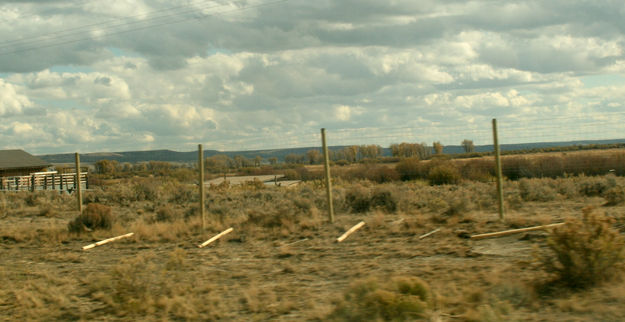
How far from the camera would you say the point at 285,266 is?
9797 millimetres

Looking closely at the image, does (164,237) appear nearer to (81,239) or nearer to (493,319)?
(81,239)

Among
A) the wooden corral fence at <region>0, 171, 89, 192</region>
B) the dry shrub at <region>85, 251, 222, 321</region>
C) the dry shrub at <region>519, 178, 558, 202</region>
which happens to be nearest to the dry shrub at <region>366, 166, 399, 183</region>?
the dry shrub at <region>519, 178, 558, 202</region>

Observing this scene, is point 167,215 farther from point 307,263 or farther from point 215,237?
point 307,263

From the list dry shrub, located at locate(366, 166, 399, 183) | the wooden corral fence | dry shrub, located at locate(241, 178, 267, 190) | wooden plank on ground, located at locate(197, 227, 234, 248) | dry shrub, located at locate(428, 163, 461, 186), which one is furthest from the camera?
the wooden corral fence

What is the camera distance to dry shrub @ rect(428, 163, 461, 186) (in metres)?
20.5

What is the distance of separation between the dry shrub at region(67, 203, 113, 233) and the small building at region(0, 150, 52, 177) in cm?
4174

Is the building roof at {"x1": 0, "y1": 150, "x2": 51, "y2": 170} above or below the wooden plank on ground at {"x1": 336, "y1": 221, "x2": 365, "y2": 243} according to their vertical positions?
above

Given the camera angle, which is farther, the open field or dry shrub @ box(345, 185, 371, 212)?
dry shrub @ box(345, 185, 371, 212)

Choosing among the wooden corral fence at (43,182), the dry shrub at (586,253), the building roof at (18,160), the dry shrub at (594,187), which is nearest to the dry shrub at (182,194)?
the dry shrub at (594,187)

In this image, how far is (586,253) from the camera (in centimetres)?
671

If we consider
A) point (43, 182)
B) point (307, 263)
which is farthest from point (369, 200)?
point (43, 182)

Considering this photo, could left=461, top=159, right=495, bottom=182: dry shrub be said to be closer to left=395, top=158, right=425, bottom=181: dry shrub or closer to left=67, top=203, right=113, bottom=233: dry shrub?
left=395, top=158, right=425, bottom=181: dry shrub

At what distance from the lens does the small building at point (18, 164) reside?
52409 mm

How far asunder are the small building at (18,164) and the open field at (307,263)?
126 ft
